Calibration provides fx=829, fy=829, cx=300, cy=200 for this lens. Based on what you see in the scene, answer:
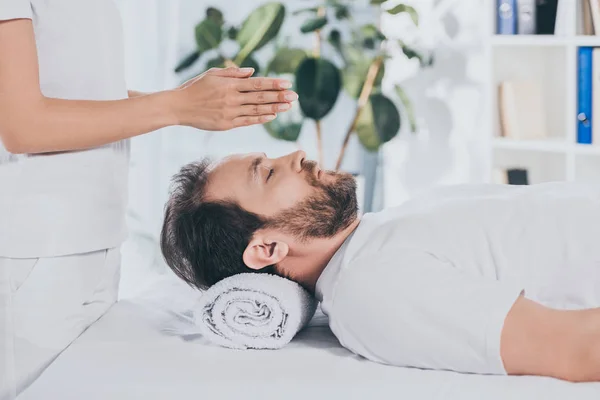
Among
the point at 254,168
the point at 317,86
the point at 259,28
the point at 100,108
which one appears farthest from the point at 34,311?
the point at 259,28

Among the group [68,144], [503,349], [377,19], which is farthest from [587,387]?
[377,19]

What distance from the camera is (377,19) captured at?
354 centimetres

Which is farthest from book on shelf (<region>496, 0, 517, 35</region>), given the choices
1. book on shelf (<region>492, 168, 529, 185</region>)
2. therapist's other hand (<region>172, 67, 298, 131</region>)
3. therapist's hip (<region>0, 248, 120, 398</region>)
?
therapist's hip (<region>0, 248, 120, 398</region>)

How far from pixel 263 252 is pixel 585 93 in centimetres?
173

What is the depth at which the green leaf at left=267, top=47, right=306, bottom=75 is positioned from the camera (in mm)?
3094

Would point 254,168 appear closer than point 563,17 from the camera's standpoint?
Yes

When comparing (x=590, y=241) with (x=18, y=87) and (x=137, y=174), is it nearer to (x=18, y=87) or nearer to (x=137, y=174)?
(x=18, y=87)

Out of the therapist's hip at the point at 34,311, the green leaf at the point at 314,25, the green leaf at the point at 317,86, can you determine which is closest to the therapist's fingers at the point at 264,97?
the therapist's hip at the point at 34,311

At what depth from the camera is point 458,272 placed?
1.30 metres

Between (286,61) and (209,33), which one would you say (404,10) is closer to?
(286,61)

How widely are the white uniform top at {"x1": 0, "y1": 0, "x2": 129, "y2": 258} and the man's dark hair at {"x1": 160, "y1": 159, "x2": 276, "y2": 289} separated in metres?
0.12

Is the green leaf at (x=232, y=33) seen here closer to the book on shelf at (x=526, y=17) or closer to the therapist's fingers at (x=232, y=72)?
the book on shelf at (x=526, y=17)

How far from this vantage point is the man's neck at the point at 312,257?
1527 millimetres

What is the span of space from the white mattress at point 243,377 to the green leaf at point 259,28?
172 centimetres
